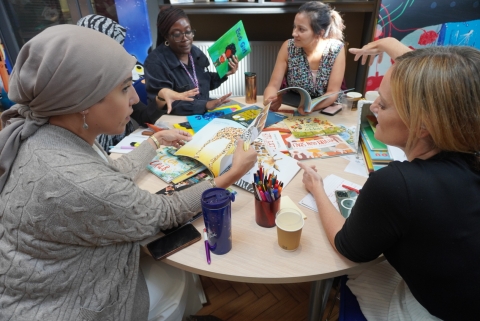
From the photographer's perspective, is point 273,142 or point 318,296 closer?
point 318,296

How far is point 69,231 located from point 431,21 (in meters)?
3.12

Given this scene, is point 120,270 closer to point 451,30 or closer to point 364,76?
point 364,76

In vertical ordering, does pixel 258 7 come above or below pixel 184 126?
above

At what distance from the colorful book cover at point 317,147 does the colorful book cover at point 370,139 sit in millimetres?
83

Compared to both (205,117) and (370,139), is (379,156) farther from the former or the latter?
(205,117)

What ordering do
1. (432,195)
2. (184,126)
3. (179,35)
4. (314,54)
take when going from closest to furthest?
(432,195), (184,126), (179,35), (314,54)

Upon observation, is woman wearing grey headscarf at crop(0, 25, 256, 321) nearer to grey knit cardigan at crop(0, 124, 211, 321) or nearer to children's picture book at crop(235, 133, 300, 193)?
grey knit cardigan at crop(0, 124, 211, 321)

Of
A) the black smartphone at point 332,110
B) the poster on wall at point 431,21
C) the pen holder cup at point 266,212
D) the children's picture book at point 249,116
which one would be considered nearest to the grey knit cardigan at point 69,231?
the pen holder cup at point 266,212

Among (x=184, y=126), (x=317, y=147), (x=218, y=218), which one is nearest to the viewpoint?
(x=218, y=218)

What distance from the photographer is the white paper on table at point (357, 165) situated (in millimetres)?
1240

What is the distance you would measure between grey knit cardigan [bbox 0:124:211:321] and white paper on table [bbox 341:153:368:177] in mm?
724

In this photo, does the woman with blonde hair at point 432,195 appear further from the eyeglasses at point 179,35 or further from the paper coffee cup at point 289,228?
the eyeglasses at point 179,35

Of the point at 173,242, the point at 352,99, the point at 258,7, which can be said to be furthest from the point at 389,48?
the point at 258,7

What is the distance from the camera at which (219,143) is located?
133 cm
